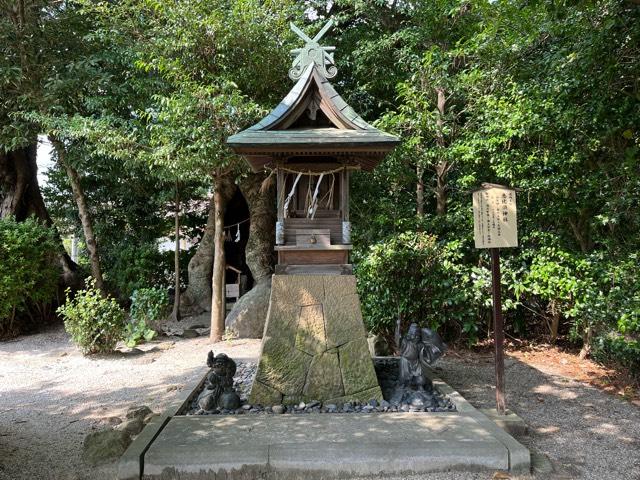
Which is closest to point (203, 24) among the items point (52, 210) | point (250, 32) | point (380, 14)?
point (250, 32)

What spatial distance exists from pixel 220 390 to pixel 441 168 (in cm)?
615

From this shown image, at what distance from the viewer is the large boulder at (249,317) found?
10.1m

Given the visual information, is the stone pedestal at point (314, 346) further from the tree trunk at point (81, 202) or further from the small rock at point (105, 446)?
the tree trunk at point (81, 202)

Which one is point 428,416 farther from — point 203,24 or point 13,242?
point 13,242

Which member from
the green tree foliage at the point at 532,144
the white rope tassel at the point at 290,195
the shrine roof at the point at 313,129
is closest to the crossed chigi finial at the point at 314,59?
the shrine roof at the point at 313,129

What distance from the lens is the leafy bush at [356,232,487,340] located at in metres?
7.84

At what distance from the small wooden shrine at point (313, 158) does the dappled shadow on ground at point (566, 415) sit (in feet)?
9.24

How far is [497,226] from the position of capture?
495 centimetres

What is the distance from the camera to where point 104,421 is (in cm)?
523

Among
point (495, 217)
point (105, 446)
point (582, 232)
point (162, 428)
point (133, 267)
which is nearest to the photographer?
point (105, 446)

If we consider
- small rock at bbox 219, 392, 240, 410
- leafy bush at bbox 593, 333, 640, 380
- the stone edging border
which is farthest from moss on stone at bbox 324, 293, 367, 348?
leafy bush at bbox 593, 333, 640, 380

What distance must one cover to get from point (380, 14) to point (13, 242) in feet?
34.6

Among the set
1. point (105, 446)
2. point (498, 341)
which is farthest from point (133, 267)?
point (498, 341)

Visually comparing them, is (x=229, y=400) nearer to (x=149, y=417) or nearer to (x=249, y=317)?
(x=149, y=417)
